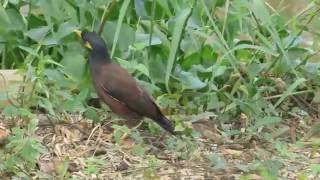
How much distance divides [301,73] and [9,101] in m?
1.46

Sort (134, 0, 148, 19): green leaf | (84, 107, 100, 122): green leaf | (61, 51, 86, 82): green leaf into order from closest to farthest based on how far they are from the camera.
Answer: (84, 107, 100, 122): green leaf → (61, 51, 86, 82): green leaf → (134, 0, 148, 19): green leaf

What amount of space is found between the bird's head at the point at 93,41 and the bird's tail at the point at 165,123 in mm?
432

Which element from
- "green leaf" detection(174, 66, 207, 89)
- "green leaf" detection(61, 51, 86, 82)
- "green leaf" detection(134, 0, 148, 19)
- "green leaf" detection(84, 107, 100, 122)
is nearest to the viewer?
"green leaf" detection(84, 107, 100, 122)

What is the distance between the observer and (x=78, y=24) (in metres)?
4.56

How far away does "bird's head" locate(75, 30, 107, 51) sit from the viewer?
13.9 ft

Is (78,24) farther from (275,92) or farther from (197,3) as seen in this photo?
(275,92)

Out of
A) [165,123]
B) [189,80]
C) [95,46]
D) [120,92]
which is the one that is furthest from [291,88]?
[95,46]

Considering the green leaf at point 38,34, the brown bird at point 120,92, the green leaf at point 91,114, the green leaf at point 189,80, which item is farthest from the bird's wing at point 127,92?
the green leaf at point 38,34

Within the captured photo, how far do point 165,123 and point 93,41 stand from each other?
1.76 ft

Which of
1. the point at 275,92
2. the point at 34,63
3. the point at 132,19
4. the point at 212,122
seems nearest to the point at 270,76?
the point at 275,92

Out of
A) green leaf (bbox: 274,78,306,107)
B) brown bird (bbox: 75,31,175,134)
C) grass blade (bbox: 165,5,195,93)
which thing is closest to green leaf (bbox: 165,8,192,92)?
grass blade (bbox: 165,5,195,93)

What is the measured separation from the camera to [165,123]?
400cm

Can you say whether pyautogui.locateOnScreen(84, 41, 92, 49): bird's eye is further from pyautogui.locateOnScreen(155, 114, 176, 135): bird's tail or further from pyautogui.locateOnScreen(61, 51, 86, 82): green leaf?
pyautogui.locateOnScreen(155, 114, 176, 135): bird's tail

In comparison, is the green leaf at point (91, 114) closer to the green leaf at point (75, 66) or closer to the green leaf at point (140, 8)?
the green leaf at point (75, 66)
